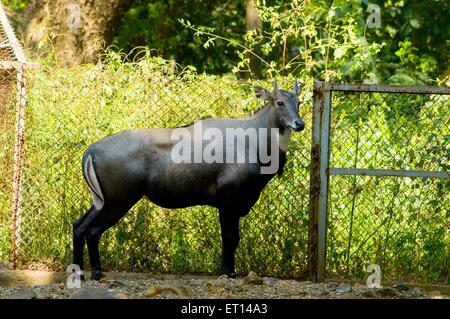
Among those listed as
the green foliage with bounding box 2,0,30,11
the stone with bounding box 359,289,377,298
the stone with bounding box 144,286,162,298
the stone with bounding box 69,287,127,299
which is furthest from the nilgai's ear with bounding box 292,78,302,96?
the green foliage with bounding box 2,0,30,11

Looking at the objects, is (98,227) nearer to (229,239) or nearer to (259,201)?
(229,239)

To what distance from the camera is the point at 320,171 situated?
25.7ft

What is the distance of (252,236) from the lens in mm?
8312

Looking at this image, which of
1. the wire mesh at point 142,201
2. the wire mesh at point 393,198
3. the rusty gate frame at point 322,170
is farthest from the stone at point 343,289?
the wire mesh at point 142,201

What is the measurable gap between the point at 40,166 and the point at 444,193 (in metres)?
3.90

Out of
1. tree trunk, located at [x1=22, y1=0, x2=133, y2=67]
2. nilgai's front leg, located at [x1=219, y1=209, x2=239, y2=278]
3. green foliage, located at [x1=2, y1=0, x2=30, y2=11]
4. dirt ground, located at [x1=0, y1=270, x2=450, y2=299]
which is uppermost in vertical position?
green foliage, located at [x1=2, y1=0, x2=30, y2=11]

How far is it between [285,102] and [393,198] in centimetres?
141

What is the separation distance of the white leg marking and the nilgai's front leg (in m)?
1.07

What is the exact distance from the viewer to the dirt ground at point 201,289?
6680 mm

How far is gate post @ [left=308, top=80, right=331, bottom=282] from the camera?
7809mm

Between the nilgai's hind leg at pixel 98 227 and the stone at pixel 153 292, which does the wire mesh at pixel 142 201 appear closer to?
the nilgai's hind leg at pixel 98 227

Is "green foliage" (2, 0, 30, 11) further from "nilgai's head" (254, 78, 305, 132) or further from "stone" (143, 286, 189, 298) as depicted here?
"stone" (143, 286, 189, 298)

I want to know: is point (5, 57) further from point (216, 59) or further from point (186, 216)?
point (216, 59)

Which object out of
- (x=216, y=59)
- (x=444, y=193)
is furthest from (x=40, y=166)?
(x=216, y=59)
